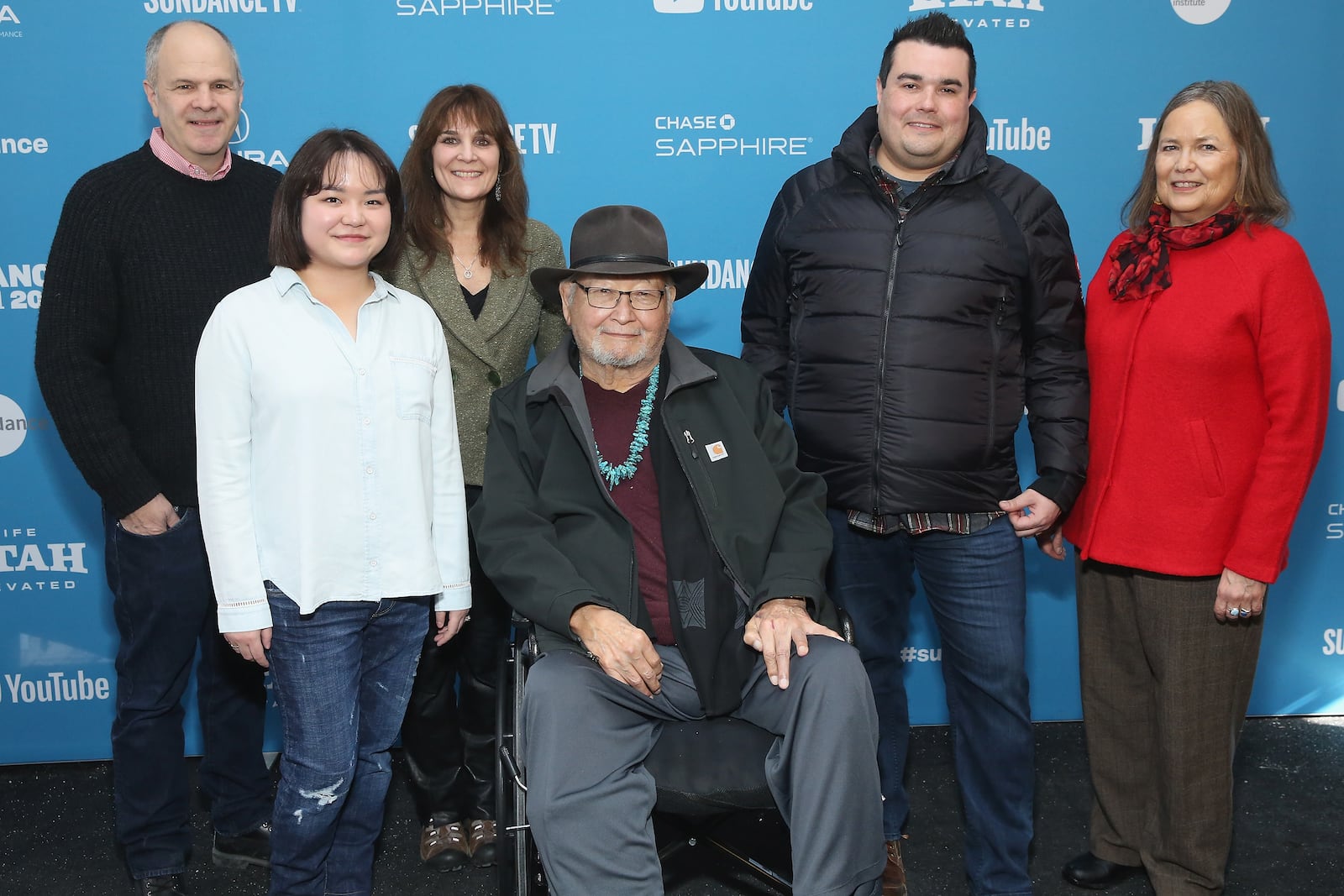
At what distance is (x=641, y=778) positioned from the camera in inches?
80.4

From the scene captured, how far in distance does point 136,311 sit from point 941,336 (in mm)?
1762

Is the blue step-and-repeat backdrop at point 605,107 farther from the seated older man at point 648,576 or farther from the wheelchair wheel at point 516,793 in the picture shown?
the wheelchair wheel at point 516,793

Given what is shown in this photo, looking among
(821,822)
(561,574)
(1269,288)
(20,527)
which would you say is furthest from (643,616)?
(20,527)

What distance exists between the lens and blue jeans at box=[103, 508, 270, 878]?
8.02 ft

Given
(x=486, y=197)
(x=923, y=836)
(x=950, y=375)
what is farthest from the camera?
(x=923, y=836)

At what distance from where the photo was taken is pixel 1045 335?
247 centimetres

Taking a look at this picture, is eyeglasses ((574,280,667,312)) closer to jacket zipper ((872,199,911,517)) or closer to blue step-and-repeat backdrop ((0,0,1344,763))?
jacket zipper ((872,199,911,517))

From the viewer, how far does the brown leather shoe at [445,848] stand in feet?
9.16

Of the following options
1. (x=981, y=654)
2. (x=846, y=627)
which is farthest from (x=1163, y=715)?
(x=846, y=627)

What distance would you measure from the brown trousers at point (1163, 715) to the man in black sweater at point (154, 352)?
2.12 meters

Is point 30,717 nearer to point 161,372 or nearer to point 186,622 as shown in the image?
point 186,622

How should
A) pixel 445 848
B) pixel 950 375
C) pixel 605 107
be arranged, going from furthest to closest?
pixel 605 107 → pixel 445 848 → pixel 950 375

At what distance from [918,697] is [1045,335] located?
158 cm

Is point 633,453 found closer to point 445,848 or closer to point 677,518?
point 677,518
